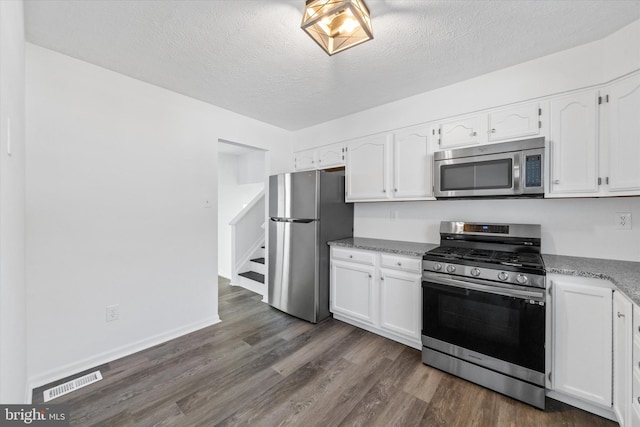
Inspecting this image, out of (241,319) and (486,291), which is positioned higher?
(486,291)

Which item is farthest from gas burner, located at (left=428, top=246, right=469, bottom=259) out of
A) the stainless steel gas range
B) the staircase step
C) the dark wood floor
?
the staircase step

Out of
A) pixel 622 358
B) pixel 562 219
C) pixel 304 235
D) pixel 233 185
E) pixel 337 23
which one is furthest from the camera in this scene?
pixel 233 185

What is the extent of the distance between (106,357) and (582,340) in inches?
140

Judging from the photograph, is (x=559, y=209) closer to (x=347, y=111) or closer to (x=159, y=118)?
(x=347, y=111)

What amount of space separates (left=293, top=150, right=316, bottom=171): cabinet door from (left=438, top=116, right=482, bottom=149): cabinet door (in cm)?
168

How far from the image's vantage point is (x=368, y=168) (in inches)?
118

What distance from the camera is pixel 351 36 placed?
1.62 m

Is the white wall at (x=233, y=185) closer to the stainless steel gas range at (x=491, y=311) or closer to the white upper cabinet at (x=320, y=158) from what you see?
the white upper cabinet at (x=320, y=158)

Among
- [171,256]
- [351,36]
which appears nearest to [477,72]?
[351,36]

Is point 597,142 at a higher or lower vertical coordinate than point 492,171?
higher

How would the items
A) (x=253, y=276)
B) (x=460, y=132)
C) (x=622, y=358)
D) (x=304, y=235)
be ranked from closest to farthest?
(x=622, y=358), (x=460, y=132), (x=304, y=235), (x=253, y=276)

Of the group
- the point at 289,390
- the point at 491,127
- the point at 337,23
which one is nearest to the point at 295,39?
the point at 337,23

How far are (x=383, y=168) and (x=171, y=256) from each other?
241cm

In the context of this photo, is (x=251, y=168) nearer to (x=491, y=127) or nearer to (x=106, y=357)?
(x=106, y=357)
